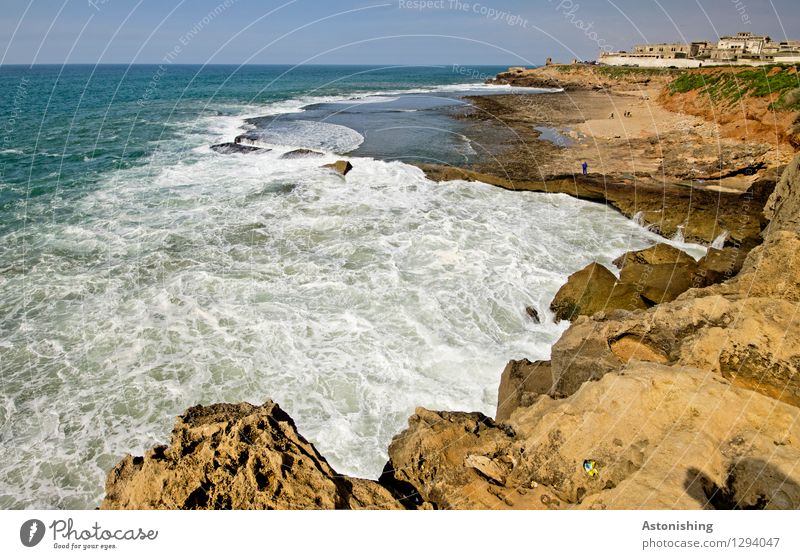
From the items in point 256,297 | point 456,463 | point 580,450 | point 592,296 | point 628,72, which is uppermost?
point 628,72

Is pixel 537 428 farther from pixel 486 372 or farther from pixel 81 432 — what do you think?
pixel 81 432

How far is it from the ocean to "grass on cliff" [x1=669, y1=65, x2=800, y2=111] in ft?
69.9

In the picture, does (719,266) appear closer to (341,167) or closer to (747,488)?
→ (747,488)

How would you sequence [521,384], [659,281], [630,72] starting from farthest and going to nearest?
1. [630,72]
2. [659,281]
3. [521,384]

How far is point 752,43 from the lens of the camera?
78812mm

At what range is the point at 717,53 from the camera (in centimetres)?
8362

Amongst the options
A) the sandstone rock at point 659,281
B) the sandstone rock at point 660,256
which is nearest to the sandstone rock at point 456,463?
the sandstone rock at point 659,281

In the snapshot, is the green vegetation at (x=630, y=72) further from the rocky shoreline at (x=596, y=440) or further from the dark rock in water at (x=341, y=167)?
the rocky shoreline at (x=596, y=440)

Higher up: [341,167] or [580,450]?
[341,167]

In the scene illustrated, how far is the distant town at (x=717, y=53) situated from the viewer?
6762cm

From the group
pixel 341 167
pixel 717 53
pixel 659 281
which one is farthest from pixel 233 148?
pixel 717 53

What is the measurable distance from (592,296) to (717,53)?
104016mm

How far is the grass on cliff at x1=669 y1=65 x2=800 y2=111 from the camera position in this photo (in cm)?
2942

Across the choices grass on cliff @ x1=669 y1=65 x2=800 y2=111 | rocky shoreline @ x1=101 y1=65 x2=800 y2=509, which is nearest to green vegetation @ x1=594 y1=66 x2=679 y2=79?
grass on cliff @ x1=669 y1=65 x2=800 y2=111
